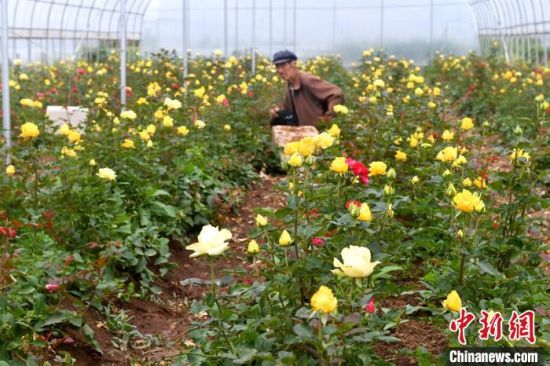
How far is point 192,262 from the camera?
199 inches

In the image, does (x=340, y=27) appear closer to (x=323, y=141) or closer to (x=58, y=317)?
(x=323, y=141)

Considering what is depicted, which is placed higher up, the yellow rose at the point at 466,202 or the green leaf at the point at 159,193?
the yellow rose at the point at 466,202

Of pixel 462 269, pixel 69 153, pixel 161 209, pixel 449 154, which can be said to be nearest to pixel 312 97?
pixel 161 209

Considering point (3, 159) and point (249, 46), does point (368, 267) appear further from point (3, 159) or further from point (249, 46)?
point (249, 46)

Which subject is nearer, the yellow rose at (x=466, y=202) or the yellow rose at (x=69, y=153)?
the yellow rose at (x=466, y=202)

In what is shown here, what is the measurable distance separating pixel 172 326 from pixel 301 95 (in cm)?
400

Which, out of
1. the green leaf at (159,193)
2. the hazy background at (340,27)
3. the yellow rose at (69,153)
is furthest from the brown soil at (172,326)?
the hazy background at (340,27)

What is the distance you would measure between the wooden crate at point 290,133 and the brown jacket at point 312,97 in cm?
13

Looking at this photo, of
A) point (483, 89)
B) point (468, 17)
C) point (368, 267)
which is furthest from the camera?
point (468, 17)

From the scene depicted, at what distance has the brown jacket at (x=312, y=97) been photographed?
7.34 m

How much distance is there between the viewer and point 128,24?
20922 mm

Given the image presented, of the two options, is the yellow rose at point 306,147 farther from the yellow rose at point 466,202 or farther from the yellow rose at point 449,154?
the yellow rose at point 449,154

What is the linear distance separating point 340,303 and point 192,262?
2780mm

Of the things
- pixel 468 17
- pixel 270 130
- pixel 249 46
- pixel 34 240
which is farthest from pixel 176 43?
pixel 34 240
